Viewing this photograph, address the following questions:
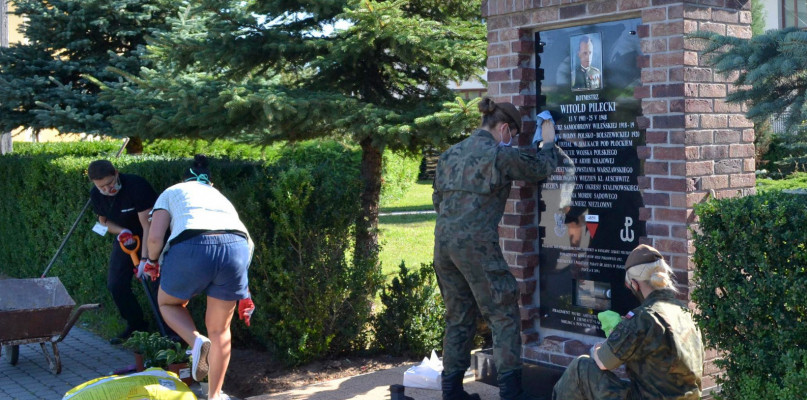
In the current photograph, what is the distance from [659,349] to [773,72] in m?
1.44

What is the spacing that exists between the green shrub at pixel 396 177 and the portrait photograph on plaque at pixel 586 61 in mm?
16334

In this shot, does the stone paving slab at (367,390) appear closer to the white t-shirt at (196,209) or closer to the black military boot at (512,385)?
the black military boot at (512,385)

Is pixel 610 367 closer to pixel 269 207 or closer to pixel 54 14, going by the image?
pixel 269 207

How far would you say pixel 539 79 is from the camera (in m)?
6.12

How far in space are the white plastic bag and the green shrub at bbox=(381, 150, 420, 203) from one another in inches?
620

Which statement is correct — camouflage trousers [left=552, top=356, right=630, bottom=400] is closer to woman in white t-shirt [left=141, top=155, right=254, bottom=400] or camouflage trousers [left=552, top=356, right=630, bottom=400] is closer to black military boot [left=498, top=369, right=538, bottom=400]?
black military boot [left=498, top=369, right=538, bottom=400]

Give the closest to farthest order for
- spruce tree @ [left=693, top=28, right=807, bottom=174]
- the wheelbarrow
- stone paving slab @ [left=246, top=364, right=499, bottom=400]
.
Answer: spruce tree @ [left=693, top=28, right=807, bottom=174], stone paving slab @ [left=246, top=364, right=499, bottom=400], the wheelbarrow

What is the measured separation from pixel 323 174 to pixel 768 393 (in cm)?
432

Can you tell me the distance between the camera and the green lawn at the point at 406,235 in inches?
542

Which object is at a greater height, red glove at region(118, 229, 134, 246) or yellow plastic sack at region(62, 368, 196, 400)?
red glove at region(118, 229, 134, 246)

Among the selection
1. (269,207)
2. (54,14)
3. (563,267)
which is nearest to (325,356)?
(269,207)

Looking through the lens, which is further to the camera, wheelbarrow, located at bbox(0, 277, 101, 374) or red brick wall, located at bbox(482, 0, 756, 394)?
wheelbarrow, located at bbox(0, 277, 101, 374)

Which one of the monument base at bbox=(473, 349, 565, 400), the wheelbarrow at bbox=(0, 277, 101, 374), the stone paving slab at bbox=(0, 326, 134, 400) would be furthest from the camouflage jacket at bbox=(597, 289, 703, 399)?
the wheelbarrow at bbox=(0, 277, 101, 374)

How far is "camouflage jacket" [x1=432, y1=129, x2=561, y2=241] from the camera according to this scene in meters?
5.35
